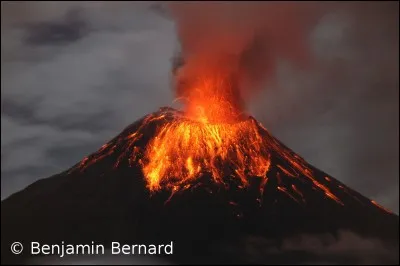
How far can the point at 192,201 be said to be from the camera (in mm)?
101188

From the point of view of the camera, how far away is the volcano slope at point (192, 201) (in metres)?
97.9

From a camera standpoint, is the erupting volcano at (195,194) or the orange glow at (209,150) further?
the orange glow at (209,150)

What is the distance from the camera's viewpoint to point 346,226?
4122 inches

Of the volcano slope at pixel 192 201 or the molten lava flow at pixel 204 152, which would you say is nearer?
the volcano slope at pixel 192 201

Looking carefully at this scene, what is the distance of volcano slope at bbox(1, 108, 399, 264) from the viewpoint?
321ft

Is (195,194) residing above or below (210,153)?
below

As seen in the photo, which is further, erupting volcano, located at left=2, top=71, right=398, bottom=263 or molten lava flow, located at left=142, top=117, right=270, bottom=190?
molten lava flow, located at left=142, top=117, right=270, bottom=190

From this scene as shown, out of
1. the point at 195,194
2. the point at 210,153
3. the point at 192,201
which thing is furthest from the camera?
the point at 210,153

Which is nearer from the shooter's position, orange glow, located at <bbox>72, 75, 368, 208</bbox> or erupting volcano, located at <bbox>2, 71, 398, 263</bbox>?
erupting volcano, located at <bbox>2, 71, 398, 263</bbox>

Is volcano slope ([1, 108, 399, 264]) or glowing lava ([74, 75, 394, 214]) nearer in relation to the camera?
volcano slope ([1, 108, 399, 264])

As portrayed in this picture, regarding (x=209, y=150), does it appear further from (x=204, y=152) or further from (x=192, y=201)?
(x=192, y=201)

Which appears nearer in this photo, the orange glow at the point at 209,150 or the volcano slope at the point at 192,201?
the volcano slope at the point at 192,201

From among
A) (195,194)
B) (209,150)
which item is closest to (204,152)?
(209,150)

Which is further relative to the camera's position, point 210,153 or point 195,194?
point 210,153
